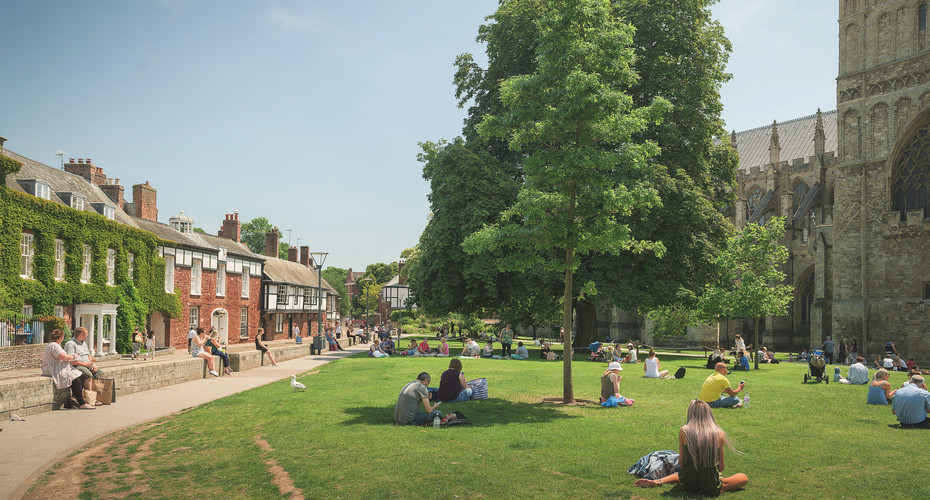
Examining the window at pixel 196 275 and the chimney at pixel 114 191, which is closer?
the chimney at pixel 114 191

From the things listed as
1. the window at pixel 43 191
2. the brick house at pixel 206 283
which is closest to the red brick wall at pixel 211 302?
the brick house at pixel 206 283

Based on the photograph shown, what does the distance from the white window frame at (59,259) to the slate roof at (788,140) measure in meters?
52.7

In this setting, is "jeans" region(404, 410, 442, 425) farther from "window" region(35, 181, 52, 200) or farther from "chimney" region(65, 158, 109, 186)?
"chimney" region(65, 158, 109, 186)

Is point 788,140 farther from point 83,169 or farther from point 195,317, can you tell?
point 83,169

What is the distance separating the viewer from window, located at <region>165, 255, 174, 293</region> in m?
36.6

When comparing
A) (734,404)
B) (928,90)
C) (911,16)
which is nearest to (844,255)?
(928,90)

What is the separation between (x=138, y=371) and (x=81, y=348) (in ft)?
7.18

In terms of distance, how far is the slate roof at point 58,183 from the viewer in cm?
2589

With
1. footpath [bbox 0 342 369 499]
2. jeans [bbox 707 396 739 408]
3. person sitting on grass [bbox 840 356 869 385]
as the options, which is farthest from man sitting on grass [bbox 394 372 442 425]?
person sitting on grass [bbox 840 356 869 385]

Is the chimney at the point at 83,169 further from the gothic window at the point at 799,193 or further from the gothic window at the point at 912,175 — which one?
the gothic window at the point at 799,193

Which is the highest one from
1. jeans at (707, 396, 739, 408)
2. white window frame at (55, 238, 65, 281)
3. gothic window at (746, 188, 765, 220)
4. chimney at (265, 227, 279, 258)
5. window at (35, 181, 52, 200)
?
gothic window at (746, 188, 765, 220)

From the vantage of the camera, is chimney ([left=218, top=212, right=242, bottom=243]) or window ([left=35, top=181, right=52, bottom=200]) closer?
window ([left=35, top=181, right=52, bottom=200])

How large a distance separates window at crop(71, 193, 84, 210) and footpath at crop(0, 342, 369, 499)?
14.2 meters

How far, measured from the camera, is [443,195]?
2986 cm
